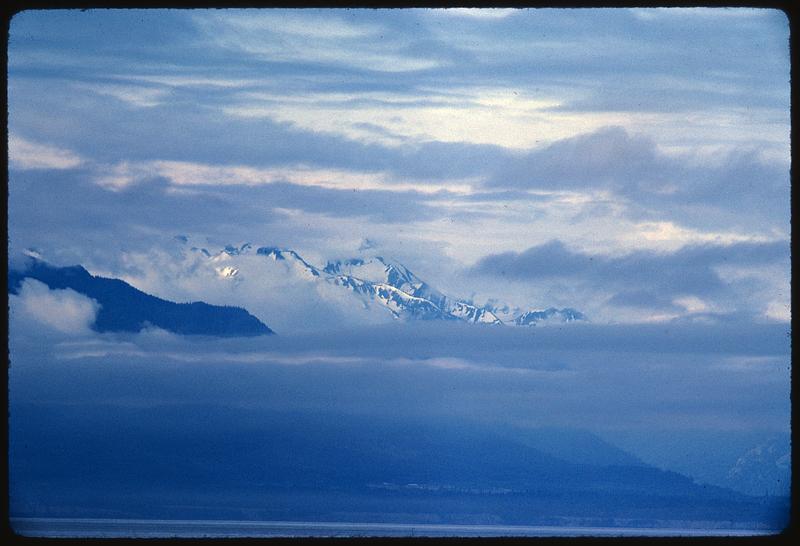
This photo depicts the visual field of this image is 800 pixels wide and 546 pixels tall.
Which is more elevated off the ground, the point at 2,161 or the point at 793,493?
the point at 2,161

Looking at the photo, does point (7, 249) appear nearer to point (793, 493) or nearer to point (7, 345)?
point (7, 345)
